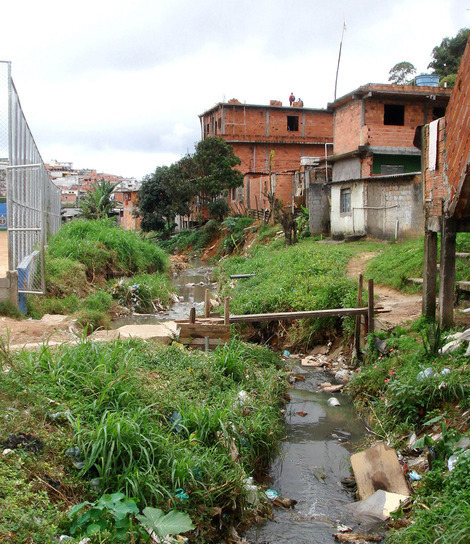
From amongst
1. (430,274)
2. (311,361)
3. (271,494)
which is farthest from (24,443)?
(430,274)

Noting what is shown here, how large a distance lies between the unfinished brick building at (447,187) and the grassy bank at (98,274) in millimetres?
5969

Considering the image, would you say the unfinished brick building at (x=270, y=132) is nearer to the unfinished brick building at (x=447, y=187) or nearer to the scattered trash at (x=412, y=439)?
the unfinished brick building at (x=447, y=187)

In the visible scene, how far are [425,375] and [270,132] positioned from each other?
32.9 m

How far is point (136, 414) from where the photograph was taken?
4680mm

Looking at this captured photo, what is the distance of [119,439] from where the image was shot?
14.0 feet

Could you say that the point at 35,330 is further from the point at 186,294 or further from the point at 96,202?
the point at 96,202

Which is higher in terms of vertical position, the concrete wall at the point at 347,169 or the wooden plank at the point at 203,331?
the concrete wall at the point at 347,169

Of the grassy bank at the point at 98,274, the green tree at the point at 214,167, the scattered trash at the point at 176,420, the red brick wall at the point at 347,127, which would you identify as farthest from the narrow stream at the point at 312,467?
the green tree at the point at 214,167

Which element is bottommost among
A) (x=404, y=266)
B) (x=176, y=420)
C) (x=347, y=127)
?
(x=176, y=420)

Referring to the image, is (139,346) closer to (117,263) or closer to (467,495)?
(467,495)

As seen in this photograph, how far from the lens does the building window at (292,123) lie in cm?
3812

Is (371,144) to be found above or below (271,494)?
above

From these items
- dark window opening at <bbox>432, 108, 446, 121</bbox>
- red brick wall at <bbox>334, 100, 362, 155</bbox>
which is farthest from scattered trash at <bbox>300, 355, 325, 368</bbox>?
dark window opening at <bbox>432, 108, 446, 121</bbox>

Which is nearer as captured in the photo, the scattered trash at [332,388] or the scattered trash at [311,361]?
the scattered trash at [332,388]
